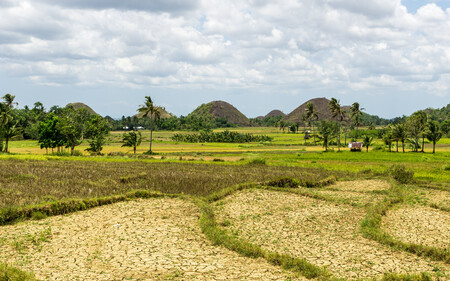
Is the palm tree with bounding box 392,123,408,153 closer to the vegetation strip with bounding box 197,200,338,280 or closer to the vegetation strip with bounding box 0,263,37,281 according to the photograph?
the vegetation strip with bounding box 197,200,338,280

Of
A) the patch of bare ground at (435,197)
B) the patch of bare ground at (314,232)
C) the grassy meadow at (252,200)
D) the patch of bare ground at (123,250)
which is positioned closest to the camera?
the patch of bare ground at (123,250)

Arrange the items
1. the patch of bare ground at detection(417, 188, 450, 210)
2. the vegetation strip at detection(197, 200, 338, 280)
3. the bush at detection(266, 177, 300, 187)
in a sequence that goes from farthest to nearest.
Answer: the bush at detection(266, 177, 300, 187) → the patch of bare ground at detection(417, 188, 450, 210) → the vegetation strip at detection(197, 200, 338, 280)

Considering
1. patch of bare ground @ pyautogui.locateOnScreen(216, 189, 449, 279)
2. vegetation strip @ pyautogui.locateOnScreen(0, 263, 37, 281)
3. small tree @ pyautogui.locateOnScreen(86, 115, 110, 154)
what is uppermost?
small tree @ pyautogui.locateOnScreen(86, 115, 110, 154)

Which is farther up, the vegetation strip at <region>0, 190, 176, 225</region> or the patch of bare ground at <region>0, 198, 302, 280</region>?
the vegetation strip at <region>0, 190, 176, 225</region>

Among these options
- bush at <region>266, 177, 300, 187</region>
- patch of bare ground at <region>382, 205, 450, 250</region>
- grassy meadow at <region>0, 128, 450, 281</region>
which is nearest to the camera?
grassy meadow at <region>0, 128, 450, 281</region>

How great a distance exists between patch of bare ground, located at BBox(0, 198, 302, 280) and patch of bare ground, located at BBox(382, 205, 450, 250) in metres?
6.17

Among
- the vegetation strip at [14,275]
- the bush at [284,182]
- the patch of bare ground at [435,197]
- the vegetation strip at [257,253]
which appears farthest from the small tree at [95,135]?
the vegetation strip at [14,275]

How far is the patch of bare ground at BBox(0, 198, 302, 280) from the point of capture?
9.61 m

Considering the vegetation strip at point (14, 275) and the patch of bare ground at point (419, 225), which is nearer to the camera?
the vegetation strip at point (14, 275)

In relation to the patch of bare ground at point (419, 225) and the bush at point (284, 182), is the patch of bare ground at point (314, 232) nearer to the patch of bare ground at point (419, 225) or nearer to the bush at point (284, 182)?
the patch of bare ground at point (419, 225)

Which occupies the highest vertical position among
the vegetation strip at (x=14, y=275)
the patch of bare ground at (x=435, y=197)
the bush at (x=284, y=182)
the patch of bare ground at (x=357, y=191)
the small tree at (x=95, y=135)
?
the small tree at (x=95, y=135)

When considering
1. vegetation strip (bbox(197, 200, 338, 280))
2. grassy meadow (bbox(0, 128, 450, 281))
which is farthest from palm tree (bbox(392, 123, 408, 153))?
vegetation strip (bbox(197, 200, 338, 280))

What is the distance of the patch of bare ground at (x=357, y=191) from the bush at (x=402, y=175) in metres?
1.70

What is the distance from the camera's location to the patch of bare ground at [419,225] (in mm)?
13188
